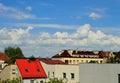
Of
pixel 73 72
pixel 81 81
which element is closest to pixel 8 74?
pixel 73 72

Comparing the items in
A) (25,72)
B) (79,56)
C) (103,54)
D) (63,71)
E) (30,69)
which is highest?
(103,54)

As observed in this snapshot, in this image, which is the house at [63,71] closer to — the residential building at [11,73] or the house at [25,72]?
the house at [25,72]

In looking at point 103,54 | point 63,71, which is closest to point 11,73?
point 63,71

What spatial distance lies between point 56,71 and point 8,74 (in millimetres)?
9719

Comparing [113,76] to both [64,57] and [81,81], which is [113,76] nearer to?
[81,81]

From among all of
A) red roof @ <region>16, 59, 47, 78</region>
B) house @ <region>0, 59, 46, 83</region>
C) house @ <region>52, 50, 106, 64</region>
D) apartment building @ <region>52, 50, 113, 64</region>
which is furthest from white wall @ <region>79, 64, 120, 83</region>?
apartment building @ <region>52, 50, 113, 64</region>

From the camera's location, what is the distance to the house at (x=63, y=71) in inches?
2309

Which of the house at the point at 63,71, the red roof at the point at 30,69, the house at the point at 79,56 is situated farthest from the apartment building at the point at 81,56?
the house at the point at 63,71

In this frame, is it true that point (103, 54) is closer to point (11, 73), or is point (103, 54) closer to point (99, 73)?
point (11, 73)

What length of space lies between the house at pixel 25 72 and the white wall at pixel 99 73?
29438 millimetres

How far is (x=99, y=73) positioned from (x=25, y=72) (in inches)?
1283

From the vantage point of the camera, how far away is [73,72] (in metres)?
59.0

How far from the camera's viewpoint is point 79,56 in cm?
12488

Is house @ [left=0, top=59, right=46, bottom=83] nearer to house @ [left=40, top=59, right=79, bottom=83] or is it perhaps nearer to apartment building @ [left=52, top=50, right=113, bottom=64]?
house @ [left=40, top=59, right=79, bottom=83]
